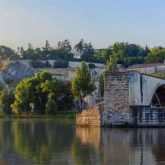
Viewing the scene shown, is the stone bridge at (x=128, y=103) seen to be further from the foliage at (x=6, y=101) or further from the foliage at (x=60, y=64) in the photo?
the foliage at (x=60, y=64)

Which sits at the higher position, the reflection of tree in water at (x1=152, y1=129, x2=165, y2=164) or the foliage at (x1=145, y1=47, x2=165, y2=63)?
the foliage at (x1=145, y1=47, x2=165, y2=63)

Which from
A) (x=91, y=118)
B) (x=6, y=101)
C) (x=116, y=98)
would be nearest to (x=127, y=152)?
(x=116, y=98)

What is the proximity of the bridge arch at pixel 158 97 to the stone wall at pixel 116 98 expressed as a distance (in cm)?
371

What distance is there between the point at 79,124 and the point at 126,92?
6406 mm

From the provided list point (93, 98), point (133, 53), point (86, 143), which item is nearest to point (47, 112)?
point (93, 98)

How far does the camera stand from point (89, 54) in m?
194

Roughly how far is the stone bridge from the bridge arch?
2112mm

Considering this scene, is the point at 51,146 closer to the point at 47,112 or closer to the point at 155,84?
the point at 155,84

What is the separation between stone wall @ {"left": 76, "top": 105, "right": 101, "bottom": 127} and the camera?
52.5 meters

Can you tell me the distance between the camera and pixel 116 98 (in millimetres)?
51594

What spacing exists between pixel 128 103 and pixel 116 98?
1.06m

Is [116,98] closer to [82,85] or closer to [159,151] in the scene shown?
[159,151]

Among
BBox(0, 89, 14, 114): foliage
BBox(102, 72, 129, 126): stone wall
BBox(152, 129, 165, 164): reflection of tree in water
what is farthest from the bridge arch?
BBox(0, 89, 14, 114): foliage

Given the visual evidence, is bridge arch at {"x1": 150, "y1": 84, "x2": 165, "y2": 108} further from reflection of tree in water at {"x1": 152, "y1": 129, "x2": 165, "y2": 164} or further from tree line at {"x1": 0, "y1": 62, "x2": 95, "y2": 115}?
tree line at {"x1": 0, "y1": 62, "x2": 95, "y2": 115}
